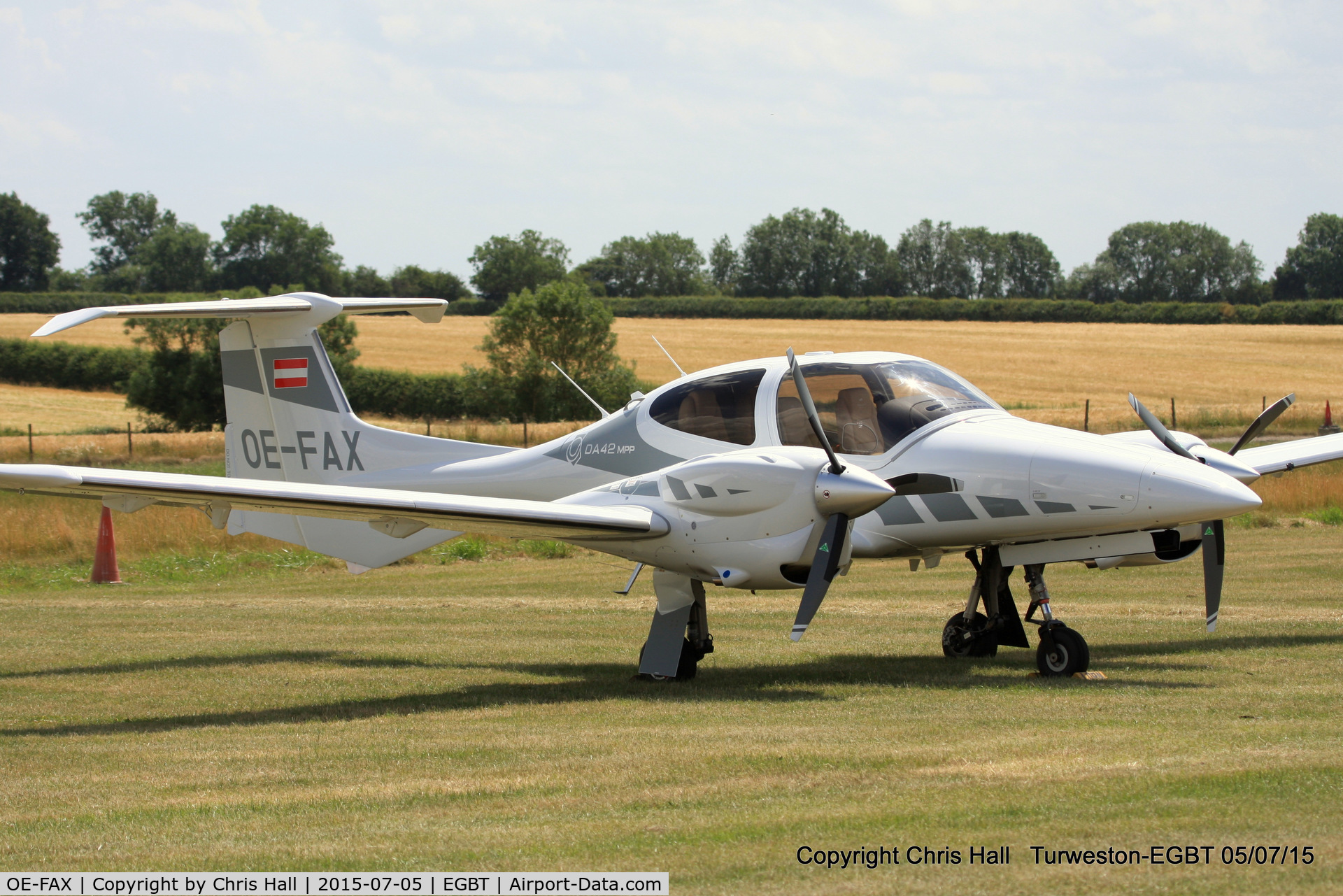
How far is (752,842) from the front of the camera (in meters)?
5.69

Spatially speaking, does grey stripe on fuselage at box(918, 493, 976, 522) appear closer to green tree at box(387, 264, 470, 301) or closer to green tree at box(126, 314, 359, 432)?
green tree at box(126, 314, 359, 432)

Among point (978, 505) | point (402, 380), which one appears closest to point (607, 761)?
point (978, 505)

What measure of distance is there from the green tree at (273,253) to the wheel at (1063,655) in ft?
305

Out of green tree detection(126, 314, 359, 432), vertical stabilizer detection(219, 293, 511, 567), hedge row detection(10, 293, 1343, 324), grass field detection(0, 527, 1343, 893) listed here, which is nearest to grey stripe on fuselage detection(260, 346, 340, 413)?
vertical stabilizer detection(219, 293, 511, 567)

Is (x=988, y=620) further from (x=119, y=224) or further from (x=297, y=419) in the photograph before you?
(x=119, y=224)

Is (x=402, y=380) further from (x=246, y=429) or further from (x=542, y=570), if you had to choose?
(x=246, y=429)

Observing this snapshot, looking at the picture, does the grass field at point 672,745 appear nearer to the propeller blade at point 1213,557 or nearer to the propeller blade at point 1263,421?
the propeller blade at point 1213,557

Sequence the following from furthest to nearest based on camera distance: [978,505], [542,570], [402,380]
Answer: [402,380], [542,570], [978,505]

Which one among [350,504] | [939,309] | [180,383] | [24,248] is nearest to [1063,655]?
[350,504]

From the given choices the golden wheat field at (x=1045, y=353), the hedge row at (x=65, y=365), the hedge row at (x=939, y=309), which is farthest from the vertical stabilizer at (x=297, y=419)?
the hedge row at (x=939, y=309)

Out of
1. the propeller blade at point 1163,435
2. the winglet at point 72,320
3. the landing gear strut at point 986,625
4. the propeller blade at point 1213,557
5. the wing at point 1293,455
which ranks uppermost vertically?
the winglet at point 72,320

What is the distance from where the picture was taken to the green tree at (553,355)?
185 ft

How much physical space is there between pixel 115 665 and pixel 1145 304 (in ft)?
274

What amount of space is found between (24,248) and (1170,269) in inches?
4007
